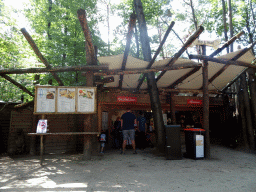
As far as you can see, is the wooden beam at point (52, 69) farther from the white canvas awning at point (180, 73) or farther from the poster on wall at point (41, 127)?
the poster on wall at point (41, 127)

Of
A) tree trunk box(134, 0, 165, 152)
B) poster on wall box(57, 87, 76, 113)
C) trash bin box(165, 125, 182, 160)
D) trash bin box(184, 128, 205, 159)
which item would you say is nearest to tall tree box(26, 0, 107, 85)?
poster on wall box(57, 87, 76, 113)

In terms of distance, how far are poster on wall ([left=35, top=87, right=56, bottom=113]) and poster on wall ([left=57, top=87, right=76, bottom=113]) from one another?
0.20m

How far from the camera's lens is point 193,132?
661 cm

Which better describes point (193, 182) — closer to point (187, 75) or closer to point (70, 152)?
point (187, 75)

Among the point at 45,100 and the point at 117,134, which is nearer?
the point at 45,100

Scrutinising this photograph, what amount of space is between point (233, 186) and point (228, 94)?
811 centimetres

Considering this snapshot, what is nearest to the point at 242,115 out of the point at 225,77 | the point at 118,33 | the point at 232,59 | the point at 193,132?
the point at 225,77

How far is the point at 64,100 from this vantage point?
637 centimetres

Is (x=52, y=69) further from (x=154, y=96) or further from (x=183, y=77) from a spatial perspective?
(x=183, y=77)

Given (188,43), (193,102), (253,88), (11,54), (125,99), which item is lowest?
(193,102)

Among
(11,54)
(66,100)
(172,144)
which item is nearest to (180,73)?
(172,144)

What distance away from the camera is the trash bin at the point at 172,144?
6.35 m

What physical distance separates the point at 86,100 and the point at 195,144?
4137 mm

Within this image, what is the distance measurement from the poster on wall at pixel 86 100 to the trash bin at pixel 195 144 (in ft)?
12.0
